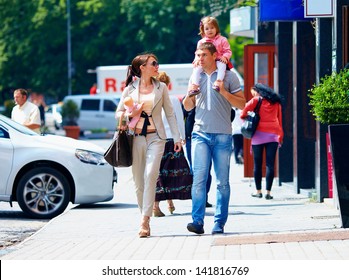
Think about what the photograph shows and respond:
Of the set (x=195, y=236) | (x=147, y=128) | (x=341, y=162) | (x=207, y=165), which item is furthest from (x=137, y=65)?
(x=341, y=162)

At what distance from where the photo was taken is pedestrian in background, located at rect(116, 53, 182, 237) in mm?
11945

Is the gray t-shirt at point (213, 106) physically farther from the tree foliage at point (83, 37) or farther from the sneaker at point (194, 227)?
the tree foliage at point (83, 37)

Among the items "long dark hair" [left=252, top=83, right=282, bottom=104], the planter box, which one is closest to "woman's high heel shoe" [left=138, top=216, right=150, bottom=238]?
the planter box

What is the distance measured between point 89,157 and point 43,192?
0.77m

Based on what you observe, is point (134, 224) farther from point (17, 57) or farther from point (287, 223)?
point (17, 57)

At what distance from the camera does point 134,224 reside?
13812 mm

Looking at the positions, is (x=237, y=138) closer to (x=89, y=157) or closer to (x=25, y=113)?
(x=25, y=113)

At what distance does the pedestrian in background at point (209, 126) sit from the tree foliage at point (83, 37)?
59.6 m

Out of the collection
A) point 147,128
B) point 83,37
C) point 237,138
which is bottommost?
point 237,138

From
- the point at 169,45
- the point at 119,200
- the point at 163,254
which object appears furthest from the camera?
the point at 169,45

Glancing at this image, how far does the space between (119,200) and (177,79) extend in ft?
119

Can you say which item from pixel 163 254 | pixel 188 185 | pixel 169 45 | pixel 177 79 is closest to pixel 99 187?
pixel 188 185

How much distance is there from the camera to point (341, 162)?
1193 cm

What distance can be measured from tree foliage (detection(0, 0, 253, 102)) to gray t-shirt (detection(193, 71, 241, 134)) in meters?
59.6
